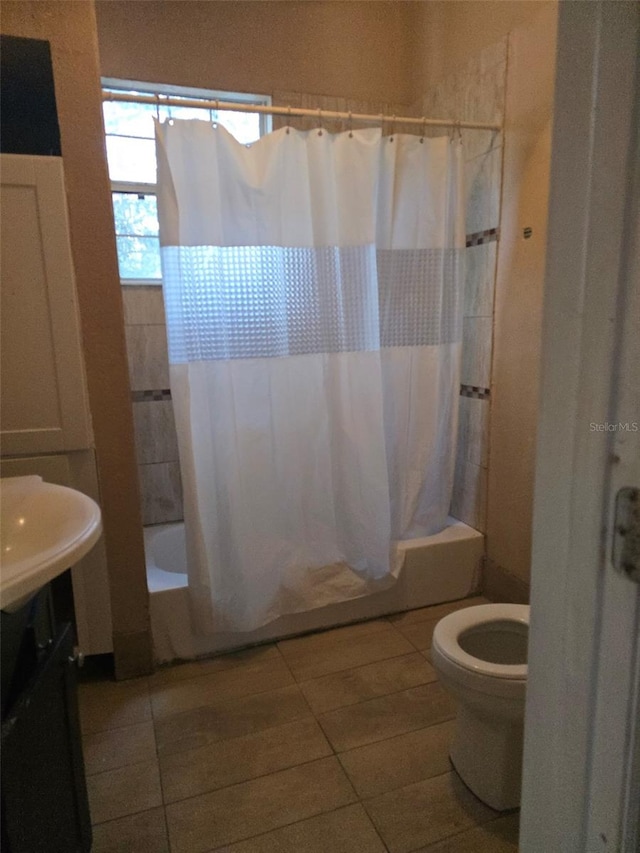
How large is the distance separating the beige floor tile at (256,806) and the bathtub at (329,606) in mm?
627

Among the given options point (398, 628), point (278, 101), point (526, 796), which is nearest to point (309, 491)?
point (398, 628)

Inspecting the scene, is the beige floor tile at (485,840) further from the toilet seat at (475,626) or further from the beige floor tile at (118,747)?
the beige floor tile at (118,747)

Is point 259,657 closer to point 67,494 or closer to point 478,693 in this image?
point 478,693

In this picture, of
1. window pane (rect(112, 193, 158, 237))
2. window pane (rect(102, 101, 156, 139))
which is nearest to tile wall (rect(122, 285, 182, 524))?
window pane (rect(112, 193, 158, 237))

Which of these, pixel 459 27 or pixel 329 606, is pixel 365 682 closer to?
pixel 329 606

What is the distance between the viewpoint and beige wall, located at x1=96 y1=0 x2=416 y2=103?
7.81ft

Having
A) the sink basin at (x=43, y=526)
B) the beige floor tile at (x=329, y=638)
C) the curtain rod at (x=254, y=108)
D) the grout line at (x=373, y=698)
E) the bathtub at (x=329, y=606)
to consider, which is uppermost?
the curtain rod at (x=254, y=108)

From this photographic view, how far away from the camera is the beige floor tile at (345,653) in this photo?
2.05 metres

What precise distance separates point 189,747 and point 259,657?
476 millimetres

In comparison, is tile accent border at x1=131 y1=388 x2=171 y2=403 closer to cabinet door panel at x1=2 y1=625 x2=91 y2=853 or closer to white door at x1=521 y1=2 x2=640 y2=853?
cabinet door panel at x1=2 y1=625 x2=91 y2=853

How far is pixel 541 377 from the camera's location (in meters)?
0.58

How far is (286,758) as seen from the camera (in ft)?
5.39

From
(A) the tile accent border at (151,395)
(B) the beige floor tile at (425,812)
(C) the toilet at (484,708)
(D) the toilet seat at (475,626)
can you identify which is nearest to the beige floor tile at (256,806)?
(B) the beige floor tile at (425,812)

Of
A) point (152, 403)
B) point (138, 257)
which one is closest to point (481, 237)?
point (138, 257)
